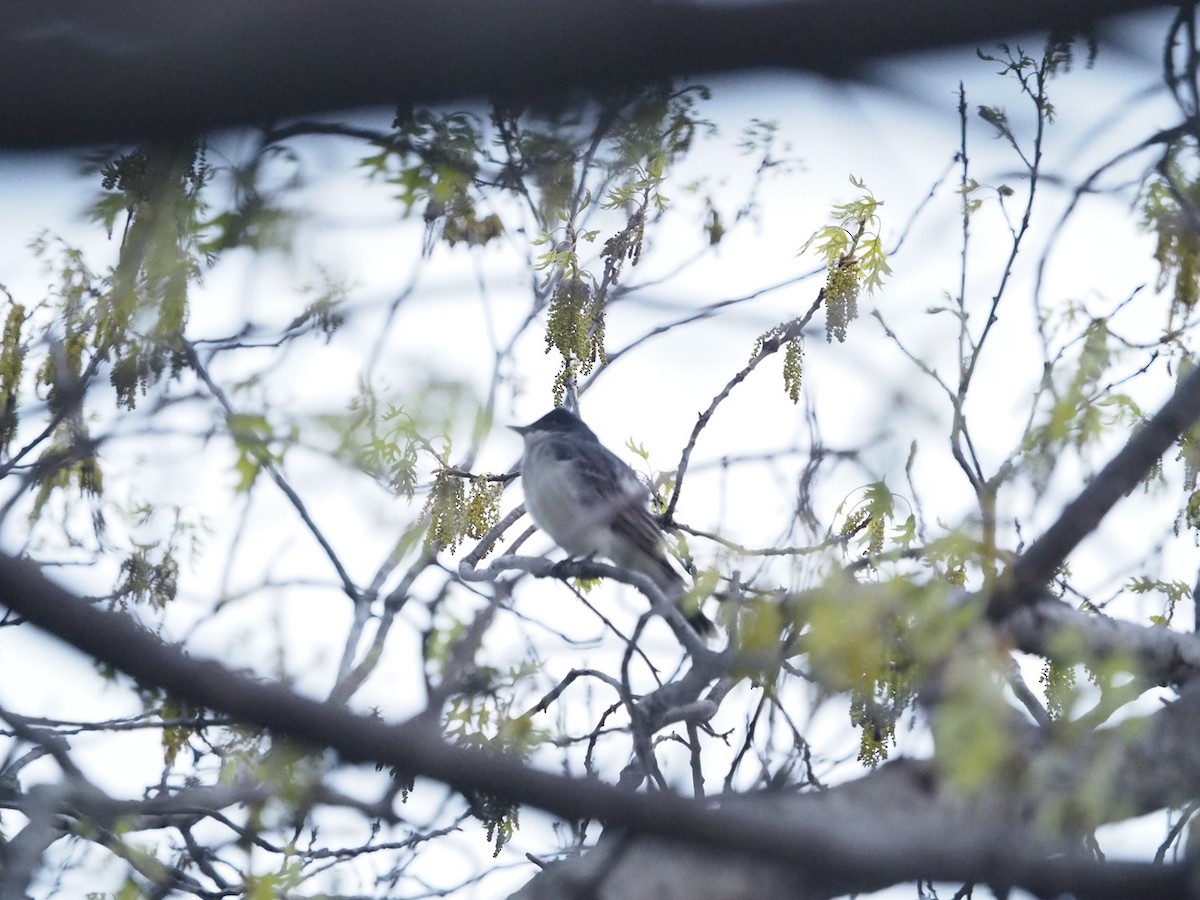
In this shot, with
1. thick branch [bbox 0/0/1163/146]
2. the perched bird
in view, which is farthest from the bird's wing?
thick branch [bbox 0/0/1163/146]

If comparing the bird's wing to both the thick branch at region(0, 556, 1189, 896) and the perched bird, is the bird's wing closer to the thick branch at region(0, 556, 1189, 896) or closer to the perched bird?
the perched bird

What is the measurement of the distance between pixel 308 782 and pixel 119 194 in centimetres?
227

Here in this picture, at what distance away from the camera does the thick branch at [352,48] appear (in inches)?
49.8

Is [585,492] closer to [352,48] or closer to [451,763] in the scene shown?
[451,763]

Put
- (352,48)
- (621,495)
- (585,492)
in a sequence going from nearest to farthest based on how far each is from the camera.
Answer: (352,48)
(621,495)
(585,492)

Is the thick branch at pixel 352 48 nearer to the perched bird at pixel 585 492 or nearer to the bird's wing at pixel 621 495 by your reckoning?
the bird's wing at pixel 621 495

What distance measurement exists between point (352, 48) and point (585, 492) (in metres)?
6.10

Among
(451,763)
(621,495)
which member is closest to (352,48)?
(451,763)

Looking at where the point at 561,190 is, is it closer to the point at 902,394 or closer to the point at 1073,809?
the point at 902,394

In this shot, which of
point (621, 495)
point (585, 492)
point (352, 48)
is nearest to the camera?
point (352, 48)

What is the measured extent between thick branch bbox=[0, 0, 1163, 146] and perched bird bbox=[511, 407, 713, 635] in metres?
4.81

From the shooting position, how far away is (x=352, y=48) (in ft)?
4.14

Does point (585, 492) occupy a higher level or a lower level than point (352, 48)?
higher

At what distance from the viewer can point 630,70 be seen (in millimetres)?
1307
